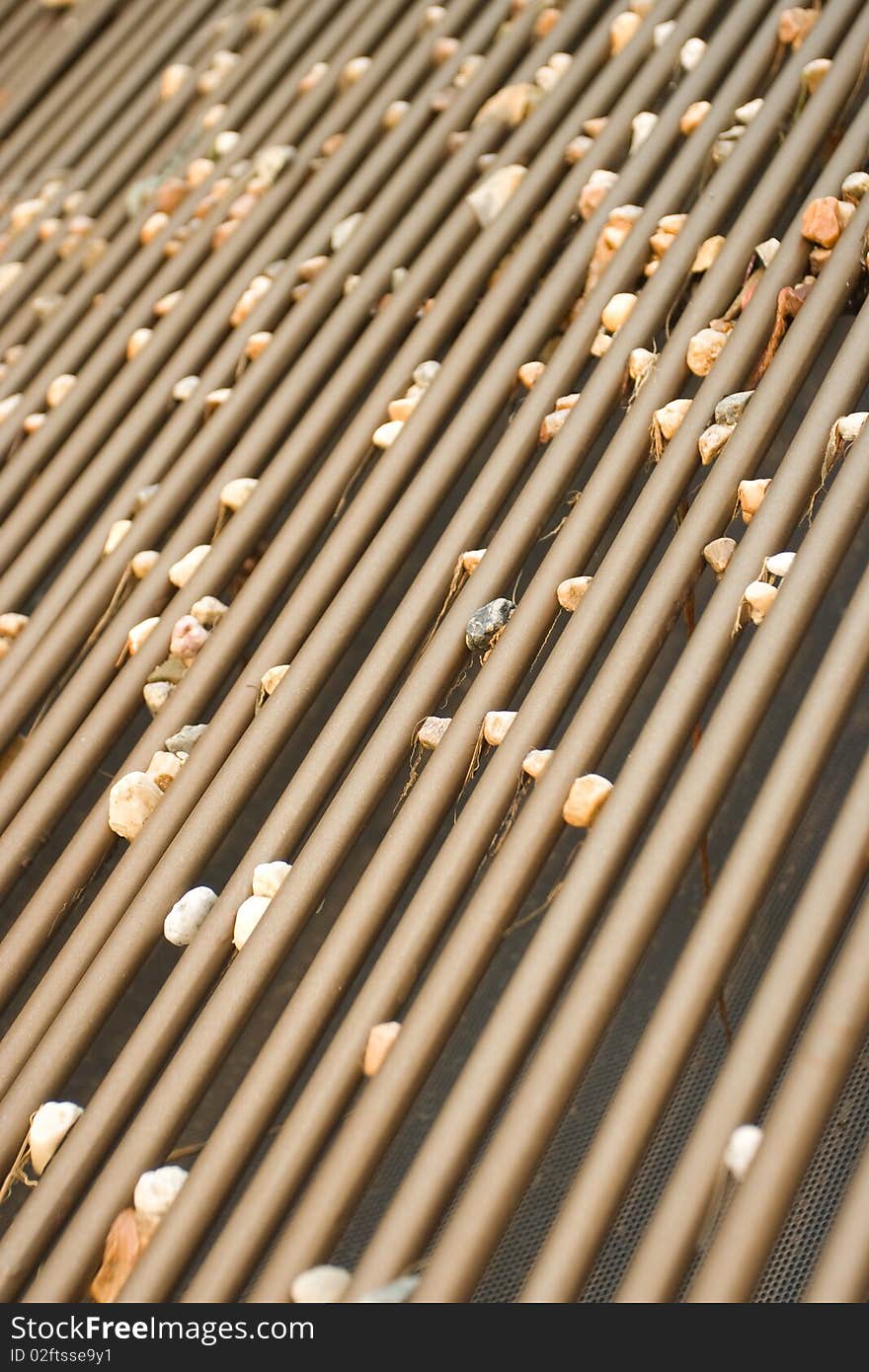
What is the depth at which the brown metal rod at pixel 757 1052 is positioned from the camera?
1.92 ft

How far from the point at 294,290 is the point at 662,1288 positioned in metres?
0.91

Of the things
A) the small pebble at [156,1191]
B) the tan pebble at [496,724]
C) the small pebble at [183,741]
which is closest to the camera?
the small pebble at [156,1191]

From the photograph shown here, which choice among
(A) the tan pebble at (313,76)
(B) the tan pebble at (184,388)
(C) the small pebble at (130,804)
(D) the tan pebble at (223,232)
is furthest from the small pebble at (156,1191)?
(A) the tan pebble at (313,76)

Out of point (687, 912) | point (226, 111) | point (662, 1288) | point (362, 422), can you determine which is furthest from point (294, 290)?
point (662, 1288)

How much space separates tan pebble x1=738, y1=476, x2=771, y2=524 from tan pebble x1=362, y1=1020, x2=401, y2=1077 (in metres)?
0.40

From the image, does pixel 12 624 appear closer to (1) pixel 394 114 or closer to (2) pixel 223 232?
(2) pixel 223 232

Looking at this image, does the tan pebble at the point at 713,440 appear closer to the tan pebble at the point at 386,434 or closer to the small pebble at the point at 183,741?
the tan pebble at the point at 386,434

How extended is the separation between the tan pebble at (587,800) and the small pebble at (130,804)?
0.31 metres

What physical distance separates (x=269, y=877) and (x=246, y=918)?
29 millimetres

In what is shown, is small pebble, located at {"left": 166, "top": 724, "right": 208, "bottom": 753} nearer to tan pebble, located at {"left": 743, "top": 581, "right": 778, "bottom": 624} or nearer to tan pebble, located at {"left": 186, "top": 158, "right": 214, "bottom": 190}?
tan pebble, located at {"left": 743, "top": 581, "right": 778, "bottom": 624}

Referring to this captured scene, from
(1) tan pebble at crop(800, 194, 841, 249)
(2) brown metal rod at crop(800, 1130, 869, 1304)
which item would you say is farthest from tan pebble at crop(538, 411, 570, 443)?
(2) brown metal rod at crop(800, 1130, 869, 1304)

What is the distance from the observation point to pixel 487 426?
975mm

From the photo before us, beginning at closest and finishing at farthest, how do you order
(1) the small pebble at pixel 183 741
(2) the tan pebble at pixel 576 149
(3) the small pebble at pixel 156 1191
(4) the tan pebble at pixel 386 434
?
(3) the small pebble at pixel 156 1191
(1) the small pebble at pixel 183 741
(4) the tan pebble at pixel 386 434
(2) the tan pebble at pixel 576 149

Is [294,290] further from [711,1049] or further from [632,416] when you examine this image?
[711,1049]
